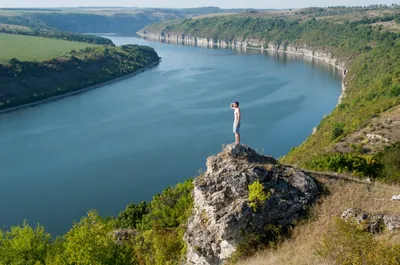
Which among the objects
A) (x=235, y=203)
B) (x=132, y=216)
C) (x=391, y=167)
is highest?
(x=235, y=203)

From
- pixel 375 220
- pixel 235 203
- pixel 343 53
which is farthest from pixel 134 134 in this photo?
pixel 343 53

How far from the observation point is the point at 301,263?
7645mm

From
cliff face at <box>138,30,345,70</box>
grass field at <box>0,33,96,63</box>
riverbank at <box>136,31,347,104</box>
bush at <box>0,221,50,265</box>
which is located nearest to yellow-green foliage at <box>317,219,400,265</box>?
bush at <box>0,221,50,265</box>

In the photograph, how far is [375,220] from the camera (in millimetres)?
8492

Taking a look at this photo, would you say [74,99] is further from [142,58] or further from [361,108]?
[361,108]

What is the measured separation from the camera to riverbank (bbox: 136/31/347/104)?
314ft

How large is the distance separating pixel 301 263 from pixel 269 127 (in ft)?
124

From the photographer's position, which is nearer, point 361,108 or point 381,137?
point 381,137

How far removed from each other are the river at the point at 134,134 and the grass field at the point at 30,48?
17.1 metres

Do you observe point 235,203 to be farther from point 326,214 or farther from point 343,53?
point 343,53

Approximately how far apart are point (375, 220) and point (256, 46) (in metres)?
131

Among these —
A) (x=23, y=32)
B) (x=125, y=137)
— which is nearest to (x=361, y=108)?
(x=125, y=137)

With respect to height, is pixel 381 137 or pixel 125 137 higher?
pixel 381 137

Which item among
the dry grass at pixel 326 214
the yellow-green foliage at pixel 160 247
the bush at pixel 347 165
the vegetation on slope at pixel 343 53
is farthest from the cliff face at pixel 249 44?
the yellow-green foliage at pixel 160 247
